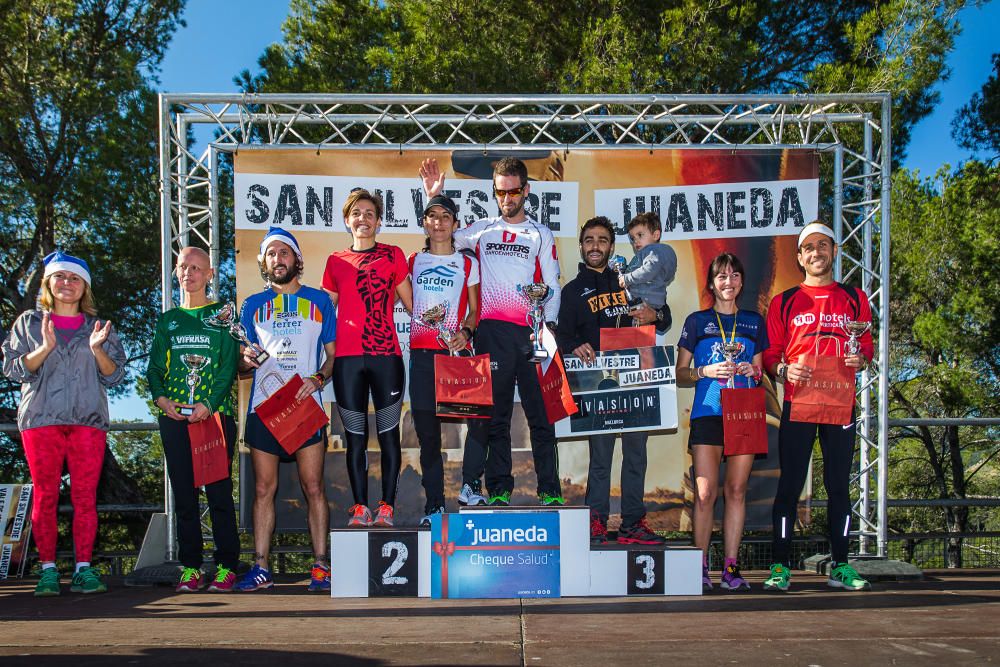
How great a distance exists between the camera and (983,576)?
18.4ft

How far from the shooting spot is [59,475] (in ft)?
15.9

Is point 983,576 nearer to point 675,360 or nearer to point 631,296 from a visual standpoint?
point 675,360

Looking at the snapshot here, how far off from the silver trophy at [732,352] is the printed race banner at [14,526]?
463cm

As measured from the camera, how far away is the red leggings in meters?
4.78

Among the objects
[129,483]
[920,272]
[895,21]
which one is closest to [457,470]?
[129,483]

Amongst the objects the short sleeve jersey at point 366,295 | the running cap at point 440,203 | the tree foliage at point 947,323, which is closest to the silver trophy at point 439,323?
the short sleeve jersey at point 366,295

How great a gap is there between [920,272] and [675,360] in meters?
9.68

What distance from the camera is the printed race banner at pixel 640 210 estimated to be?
6211 mm

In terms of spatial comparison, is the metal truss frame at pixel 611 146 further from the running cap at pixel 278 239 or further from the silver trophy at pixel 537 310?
the silver trophy at pixel 537 310

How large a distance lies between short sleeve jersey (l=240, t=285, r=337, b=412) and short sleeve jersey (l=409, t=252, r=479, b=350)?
0.48m

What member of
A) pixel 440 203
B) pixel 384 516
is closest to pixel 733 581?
pixel 384 516

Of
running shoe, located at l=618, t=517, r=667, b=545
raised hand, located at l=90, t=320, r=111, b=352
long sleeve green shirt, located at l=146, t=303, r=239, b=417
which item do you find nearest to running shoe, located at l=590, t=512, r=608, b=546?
running shoe, located at l=618, t=517, r=667, b=545

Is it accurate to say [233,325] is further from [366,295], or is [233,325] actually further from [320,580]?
[320,580]

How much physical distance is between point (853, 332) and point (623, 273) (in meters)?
1.39
